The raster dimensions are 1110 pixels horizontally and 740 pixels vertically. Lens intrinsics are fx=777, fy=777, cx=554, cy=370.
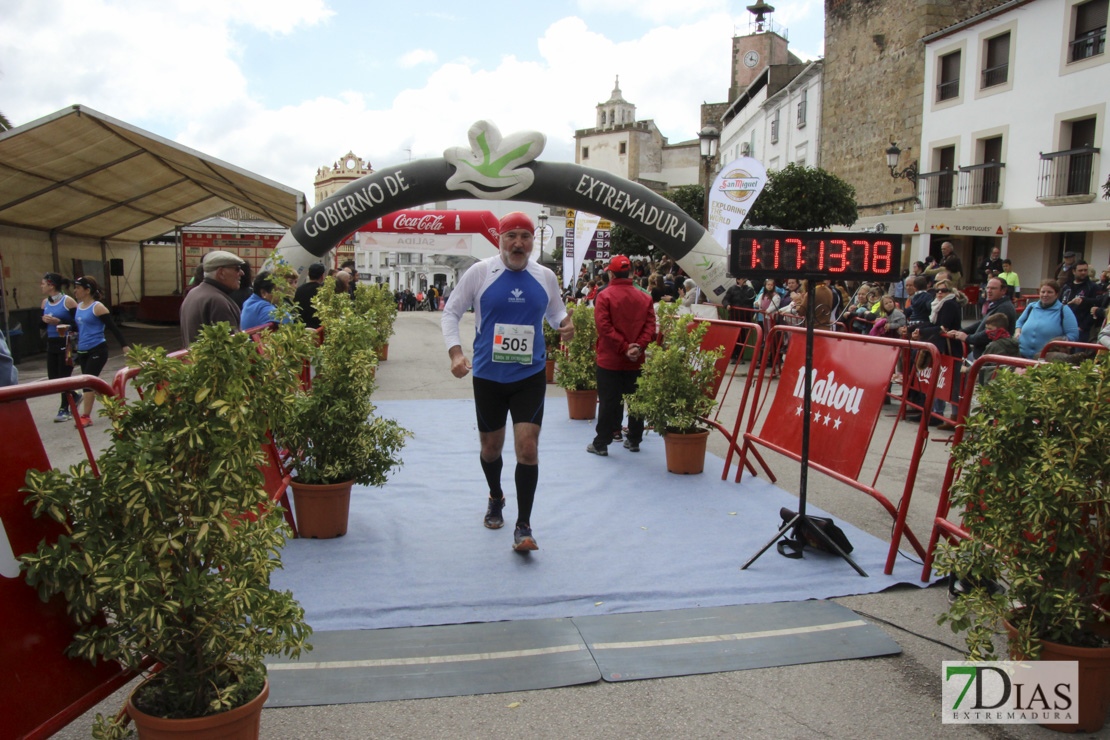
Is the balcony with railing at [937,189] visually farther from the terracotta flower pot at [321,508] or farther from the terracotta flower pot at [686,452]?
the terracotta flower pot at [321,508]

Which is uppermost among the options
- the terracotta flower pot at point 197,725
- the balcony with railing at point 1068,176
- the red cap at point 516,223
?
the balcony with railing at point 1068,176

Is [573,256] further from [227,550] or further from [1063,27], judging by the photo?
[227,550]

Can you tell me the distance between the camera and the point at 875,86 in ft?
86.9

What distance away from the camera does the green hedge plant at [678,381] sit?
6.24m

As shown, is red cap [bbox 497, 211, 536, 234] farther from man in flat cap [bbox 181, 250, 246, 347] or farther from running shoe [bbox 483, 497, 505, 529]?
man in flat cap [bbox 181, 250, 246, 347]

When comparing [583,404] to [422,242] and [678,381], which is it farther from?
[422,242]

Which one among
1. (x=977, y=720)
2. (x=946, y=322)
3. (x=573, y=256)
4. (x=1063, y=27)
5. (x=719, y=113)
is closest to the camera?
(x=977, y=720)

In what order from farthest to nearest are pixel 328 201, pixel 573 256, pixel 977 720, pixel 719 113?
pixel 719 113 → pixel 573 256 → pixel 328 201 → pixel 977 720

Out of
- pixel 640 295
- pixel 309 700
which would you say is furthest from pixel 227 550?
pixel 640 295

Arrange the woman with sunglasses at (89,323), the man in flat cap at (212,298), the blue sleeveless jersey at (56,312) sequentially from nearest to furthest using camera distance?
the man in flat cap at (212,298) < the woman with sunglasses at (89,323) < the blue sleeveless jersey at (56,312)

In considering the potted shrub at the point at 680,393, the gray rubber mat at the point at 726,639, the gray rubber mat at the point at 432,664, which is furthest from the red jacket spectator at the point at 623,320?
the gray rubber mat at the point at 432,664

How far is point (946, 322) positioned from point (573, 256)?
38.8 ft

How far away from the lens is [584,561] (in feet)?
14.5

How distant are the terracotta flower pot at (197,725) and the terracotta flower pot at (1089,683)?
8.99 ft
